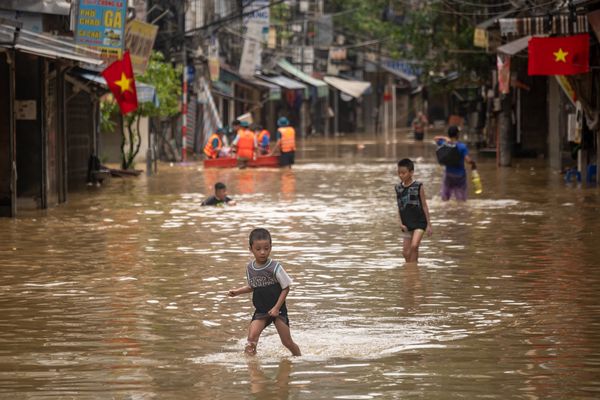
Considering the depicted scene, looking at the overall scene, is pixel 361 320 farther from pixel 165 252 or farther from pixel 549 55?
pixel 549 55

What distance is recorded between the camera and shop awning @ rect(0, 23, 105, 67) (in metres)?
19.0

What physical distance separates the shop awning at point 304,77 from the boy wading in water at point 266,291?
211ft

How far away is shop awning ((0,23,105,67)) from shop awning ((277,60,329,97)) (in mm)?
50870

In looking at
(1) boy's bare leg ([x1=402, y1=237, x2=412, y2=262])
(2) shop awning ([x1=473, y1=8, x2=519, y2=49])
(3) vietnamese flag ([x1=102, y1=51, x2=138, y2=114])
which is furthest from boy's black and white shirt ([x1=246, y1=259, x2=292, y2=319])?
(2) shop awning ([x1=473, y1=8, x2=519, y2=49])

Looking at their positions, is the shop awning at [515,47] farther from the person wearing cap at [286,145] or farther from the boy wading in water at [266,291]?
the boy wading in water at [266,291]

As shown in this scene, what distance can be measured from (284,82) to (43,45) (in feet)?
160

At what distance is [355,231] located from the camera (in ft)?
59.8

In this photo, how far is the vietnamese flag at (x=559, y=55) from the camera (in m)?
25.1

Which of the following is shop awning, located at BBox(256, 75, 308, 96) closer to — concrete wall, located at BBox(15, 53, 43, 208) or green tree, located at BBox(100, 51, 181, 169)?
green tree, located at BBox(100, 51, 181, 169)

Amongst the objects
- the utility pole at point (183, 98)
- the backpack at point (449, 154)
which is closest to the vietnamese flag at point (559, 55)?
the backpack at point (449, 154)

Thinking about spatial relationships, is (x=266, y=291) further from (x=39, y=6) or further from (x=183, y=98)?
(x=183, y=98)

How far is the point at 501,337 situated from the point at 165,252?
6.84m

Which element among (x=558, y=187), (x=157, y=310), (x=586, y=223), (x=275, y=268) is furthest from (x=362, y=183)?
(x=275, y=268)

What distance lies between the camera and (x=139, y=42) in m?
29.7
